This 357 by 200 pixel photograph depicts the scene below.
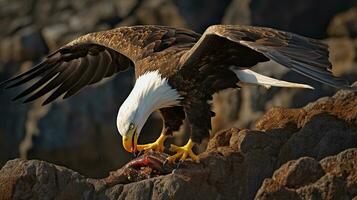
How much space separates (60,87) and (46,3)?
9549 mm

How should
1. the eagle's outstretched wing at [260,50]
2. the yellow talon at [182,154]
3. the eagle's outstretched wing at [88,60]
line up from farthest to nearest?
1. the eagle's outstretched wing at [88,60]
2. the yellow talon at [182,154]
3. the eagle's outstretched wing at [260,50]

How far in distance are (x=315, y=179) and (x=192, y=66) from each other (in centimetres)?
220

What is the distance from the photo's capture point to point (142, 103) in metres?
8.92

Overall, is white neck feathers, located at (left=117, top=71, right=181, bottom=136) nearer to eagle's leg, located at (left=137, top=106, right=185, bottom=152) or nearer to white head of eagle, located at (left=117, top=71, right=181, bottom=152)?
white head of eagle, located at (left=117, top=71, right=181, bottom=152)

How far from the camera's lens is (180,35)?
10.1m

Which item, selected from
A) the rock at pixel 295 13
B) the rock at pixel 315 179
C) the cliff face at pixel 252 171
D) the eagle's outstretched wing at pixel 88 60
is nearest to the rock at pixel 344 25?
the rock at pixel 295 13

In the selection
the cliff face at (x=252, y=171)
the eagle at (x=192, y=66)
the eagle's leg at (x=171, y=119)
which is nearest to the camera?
the cliff face at (x=252, y=171)

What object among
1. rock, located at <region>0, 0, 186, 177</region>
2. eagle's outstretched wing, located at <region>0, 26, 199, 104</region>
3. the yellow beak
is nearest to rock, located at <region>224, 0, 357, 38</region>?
rock, located at <region>0, 0, 186, 177</region>

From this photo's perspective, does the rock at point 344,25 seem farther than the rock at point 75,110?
No

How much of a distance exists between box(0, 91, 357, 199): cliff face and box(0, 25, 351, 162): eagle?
31 centimetres

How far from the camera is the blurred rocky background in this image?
18.4 metres

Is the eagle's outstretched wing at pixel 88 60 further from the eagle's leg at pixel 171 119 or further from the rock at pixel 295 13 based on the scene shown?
the rock at pixel 295 13

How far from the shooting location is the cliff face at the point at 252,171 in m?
7.27

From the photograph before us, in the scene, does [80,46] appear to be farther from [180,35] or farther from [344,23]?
[344,23]
